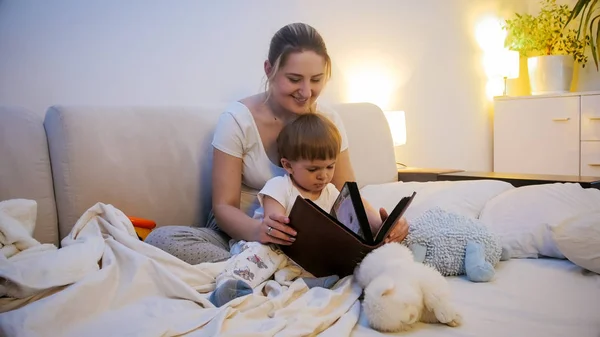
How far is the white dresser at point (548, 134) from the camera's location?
11.6 ft

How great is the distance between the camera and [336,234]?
1.17 m

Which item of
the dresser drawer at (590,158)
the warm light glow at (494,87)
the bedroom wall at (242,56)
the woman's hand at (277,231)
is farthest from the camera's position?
the warm light glow at (494,87)

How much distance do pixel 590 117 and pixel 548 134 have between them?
0.27 meters

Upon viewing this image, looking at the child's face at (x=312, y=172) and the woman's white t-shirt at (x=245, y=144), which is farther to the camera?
the woman's white t-shirt at (x=245, y=144)

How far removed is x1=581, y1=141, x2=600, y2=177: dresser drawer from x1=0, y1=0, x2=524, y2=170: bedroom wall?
691mm

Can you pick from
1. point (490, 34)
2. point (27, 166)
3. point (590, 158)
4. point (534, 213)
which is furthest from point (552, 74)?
point (27, 166)

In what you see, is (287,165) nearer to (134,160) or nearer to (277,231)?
(277,231)

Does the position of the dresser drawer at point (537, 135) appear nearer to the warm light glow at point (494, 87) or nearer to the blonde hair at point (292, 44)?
the warm light glow at point (494, 87)

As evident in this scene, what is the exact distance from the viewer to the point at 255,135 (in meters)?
1.64

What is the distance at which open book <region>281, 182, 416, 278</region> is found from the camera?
1172mm

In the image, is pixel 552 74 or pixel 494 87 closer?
pixel 552 74

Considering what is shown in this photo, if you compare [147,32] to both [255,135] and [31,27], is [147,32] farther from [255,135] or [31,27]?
[255,135]

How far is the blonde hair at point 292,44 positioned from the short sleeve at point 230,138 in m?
0.17

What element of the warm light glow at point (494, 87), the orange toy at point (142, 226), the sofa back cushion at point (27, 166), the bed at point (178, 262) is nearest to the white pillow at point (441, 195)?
the bed at point (178, 262)
